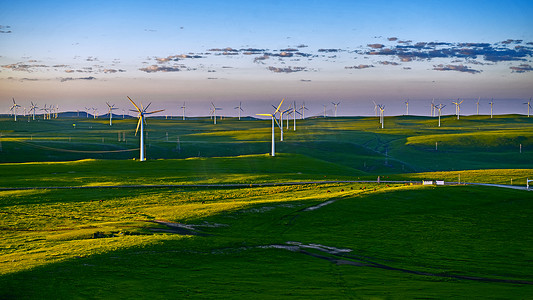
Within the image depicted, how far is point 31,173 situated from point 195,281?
345 feet

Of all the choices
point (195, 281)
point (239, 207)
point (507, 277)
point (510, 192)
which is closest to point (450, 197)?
point (510, 192)

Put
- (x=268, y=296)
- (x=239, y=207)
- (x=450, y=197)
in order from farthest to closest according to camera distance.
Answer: (x=450, y=197) < (x=239, y=207) < (x=268, y=296)

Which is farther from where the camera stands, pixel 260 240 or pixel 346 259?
pixel 260 240

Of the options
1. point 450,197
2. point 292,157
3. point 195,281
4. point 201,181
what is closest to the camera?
point 195,281

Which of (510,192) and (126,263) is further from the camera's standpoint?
(510,192)

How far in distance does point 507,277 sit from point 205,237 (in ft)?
100.0

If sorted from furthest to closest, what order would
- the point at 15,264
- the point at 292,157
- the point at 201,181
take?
the point at 292,157 < the point at 201,181 < the point at 15,264

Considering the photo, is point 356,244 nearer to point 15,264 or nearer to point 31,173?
point 15,264

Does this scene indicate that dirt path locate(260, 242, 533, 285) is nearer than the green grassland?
No

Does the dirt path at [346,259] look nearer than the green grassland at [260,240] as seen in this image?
No

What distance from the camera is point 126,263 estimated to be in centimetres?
4497

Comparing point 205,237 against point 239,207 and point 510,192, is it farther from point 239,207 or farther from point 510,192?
point 510,192

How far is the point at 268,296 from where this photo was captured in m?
35.7

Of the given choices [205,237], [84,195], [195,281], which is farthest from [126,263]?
[84,195]
